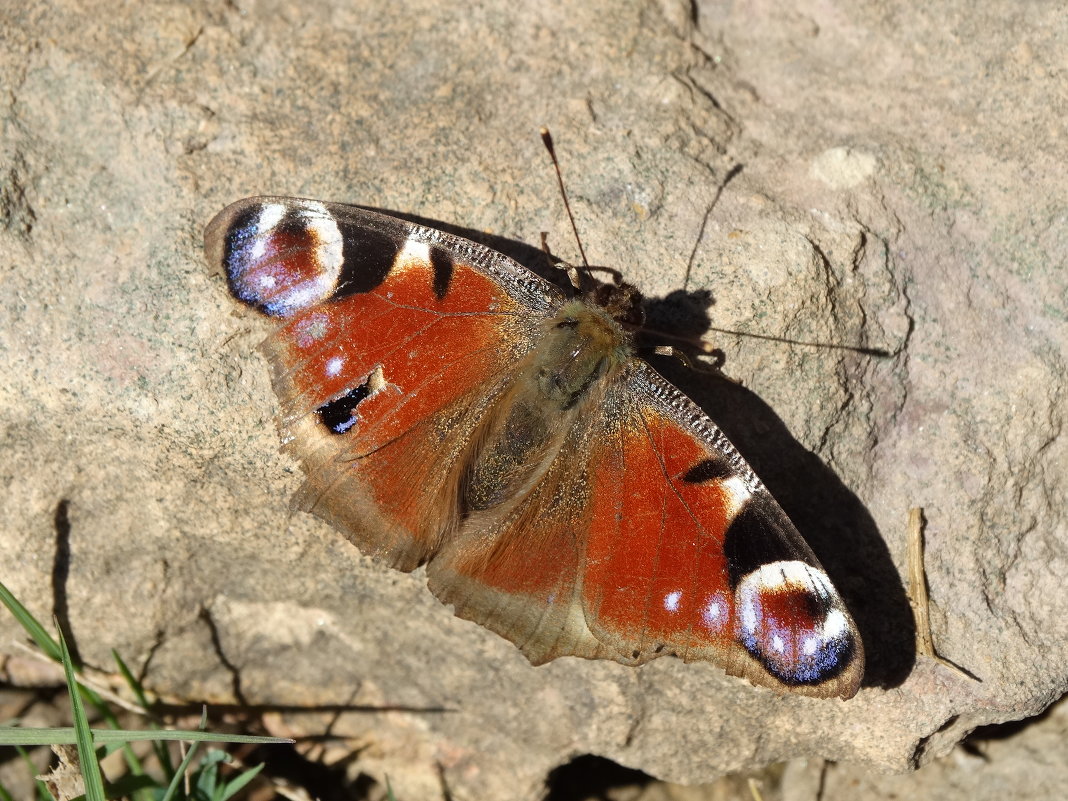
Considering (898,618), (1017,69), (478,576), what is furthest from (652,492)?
(1017,69)

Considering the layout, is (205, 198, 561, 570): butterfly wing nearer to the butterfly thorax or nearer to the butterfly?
the butterfly

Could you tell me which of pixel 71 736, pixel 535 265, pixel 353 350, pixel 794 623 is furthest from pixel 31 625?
pixel 794 623

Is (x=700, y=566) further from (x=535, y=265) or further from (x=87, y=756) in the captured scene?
(x=87, y=756)

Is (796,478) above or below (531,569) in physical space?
above

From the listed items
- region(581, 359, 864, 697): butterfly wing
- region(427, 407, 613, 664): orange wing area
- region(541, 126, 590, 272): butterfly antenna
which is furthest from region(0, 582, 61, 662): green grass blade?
region(541, 126, 590, 272): butterfly antenna

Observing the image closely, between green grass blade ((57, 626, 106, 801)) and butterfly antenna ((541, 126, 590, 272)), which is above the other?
butterfly antenna ((541, 126, 590, 272))

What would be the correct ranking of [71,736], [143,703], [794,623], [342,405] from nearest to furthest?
1. [794,623]
2. [71,736]
3. [342,405]
4. [143,703]
